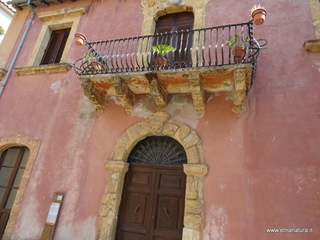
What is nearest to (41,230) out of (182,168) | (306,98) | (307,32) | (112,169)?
(112,169)

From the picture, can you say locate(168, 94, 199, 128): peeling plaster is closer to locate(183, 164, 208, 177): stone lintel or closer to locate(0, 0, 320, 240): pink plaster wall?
locate(0, 0, 320, 240): pink plaster wall

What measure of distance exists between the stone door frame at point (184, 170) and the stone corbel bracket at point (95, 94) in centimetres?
92

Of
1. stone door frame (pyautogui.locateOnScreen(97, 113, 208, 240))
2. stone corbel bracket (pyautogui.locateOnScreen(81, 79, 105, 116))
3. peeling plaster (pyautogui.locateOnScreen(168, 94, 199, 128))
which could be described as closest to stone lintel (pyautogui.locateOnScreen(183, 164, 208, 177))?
stone door frame (pyautogui.locateOnScreen(97, 113, 208, 240))

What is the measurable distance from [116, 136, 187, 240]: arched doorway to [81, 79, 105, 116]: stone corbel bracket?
49.5 inches

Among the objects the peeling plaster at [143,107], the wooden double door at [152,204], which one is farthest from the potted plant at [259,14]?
the wooden double door at [152,204]

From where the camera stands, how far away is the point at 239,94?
4.21m

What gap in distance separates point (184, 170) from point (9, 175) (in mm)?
4206

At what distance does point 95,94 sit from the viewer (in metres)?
5.07

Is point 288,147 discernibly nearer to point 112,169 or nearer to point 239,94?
point 239,94

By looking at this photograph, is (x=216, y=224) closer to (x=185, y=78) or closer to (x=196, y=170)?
(x=196, y=170)

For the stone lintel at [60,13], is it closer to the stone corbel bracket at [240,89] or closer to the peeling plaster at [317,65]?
the stone corbel bracket at [240,89]

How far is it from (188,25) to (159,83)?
2.20m

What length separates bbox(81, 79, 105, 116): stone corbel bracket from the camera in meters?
4.85

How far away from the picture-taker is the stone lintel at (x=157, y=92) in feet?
Answer: 14.3
